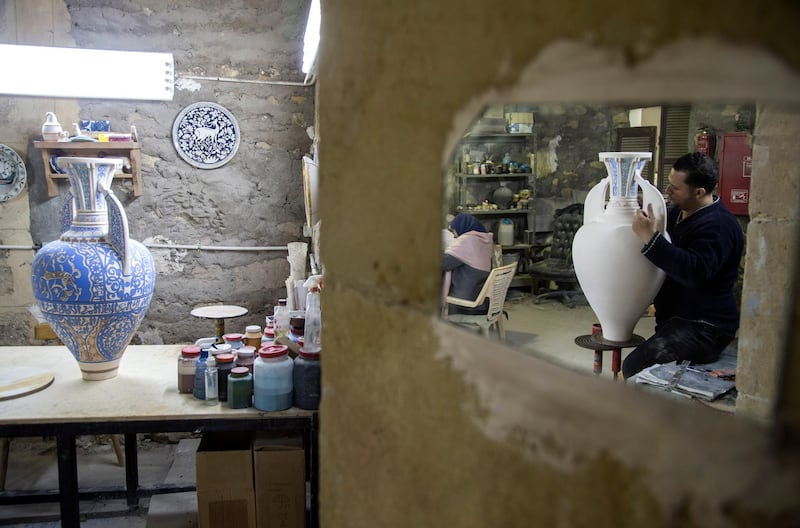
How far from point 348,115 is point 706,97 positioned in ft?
1.73

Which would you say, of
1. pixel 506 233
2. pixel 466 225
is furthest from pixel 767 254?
pixel 506 233

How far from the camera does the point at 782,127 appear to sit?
5.22 ft

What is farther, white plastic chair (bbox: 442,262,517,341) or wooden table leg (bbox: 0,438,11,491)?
white plastic chair (bbox: 442,262,517,341)

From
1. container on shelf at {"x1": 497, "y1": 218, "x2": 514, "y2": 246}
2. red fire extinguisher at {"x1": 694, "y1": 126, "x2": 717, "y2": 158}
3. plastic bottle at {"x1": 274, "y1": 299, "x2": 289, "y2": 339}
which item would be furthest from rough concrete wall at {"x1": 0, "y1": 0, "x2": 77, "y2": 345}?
red fire extinguisher at {"x1": 694, "y1": 126, "x2": 717, "y2": 158}

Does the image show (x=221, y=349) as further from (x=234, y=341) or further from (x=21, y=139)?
(x=21, y=139)

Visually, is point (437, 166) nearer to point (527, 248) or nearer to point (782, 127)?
point (782, 127)

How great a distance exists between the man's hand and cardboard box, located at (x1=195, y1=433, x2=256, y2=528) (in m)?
1.62

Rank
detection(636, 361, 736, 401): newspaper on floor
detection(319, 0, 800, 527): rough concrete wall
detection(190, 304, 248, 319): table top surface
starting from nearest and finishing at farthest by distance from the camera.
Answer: detection(319, 0, 800, 527): rough concrete wall
detection(636, 361, 736, 401): newspaper on floor
detection(190, 304, 248, 319): table top surface

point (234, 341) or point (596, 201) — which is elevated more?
point (596, 201)

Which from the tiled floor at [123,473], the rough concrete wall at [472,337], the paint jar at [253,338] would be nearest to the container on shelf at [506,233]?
the tiled floor at [123,473]

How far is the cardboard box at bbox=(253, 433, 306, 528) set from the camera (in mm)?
2211

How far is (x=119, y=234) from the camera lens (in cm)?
238

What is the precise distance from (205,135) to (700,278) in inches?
124

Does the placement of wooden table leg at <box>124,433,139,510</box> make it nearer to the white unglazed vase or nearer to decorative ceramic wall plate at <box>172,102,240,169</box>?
decorative ceramic wall plate at <box>172,102,240,169</box>
